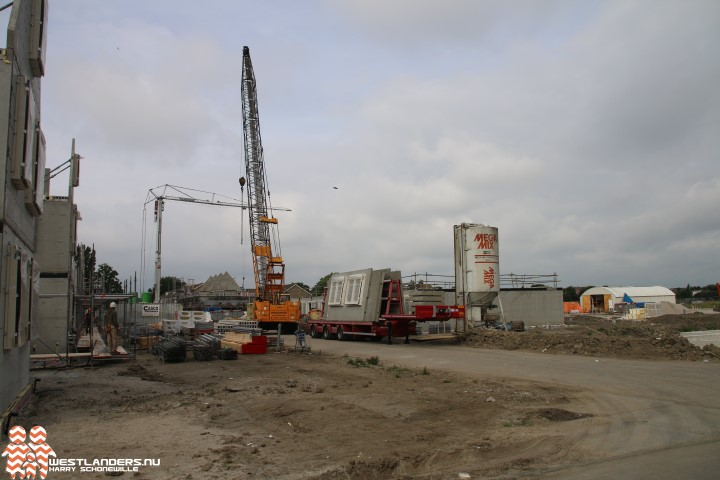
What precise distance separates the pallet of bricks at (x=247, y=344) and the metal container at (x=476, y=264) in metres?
9.92

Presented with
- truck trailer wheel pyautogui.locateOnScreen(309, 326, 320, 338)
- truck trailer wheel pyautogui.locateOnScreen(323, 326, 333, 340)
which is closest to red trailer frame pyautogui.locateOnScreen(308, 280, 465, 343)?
truck trailer wheel pyautogui.locateOnScreen(323, 326, 333, 340)

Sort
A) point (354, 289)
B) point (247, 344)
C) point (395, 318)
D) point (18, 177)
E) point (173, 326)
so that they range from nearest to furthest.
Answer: point (18, 177), point (247, 344), point (395, 318), point (173, 326), point (354, 289)

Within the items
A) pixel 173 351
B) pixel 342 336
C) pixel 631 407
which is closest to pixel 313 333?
pixel 342 336

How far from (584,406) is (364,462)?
5.11m

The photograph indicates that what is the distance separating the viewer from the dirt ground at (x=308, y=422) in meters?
6.18

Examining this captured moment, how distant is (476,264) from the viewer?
82.1 feet

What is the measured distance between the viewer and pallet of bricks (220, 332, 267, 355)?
20328 mm

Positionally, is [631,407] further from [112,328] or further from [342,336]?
[342,336]

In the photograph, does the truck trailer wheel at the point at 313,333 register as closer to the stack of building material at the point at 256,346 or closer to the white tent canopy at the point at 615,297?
the stack of building material at the point at 256,346

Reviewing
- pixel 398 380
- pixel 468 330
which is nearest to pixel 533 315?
pixel 468 330

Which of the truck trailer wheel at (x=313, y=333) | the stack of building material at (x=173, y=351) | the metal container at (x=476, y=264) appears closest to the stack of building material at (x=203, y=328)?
the stack of building material at (x=173, y=351)

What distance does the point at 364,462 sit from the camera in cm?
623

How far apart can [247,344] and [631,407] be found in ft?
47.1

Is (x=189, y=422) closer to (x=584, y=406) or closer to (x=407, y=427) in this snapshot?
(x=407, y=427)
